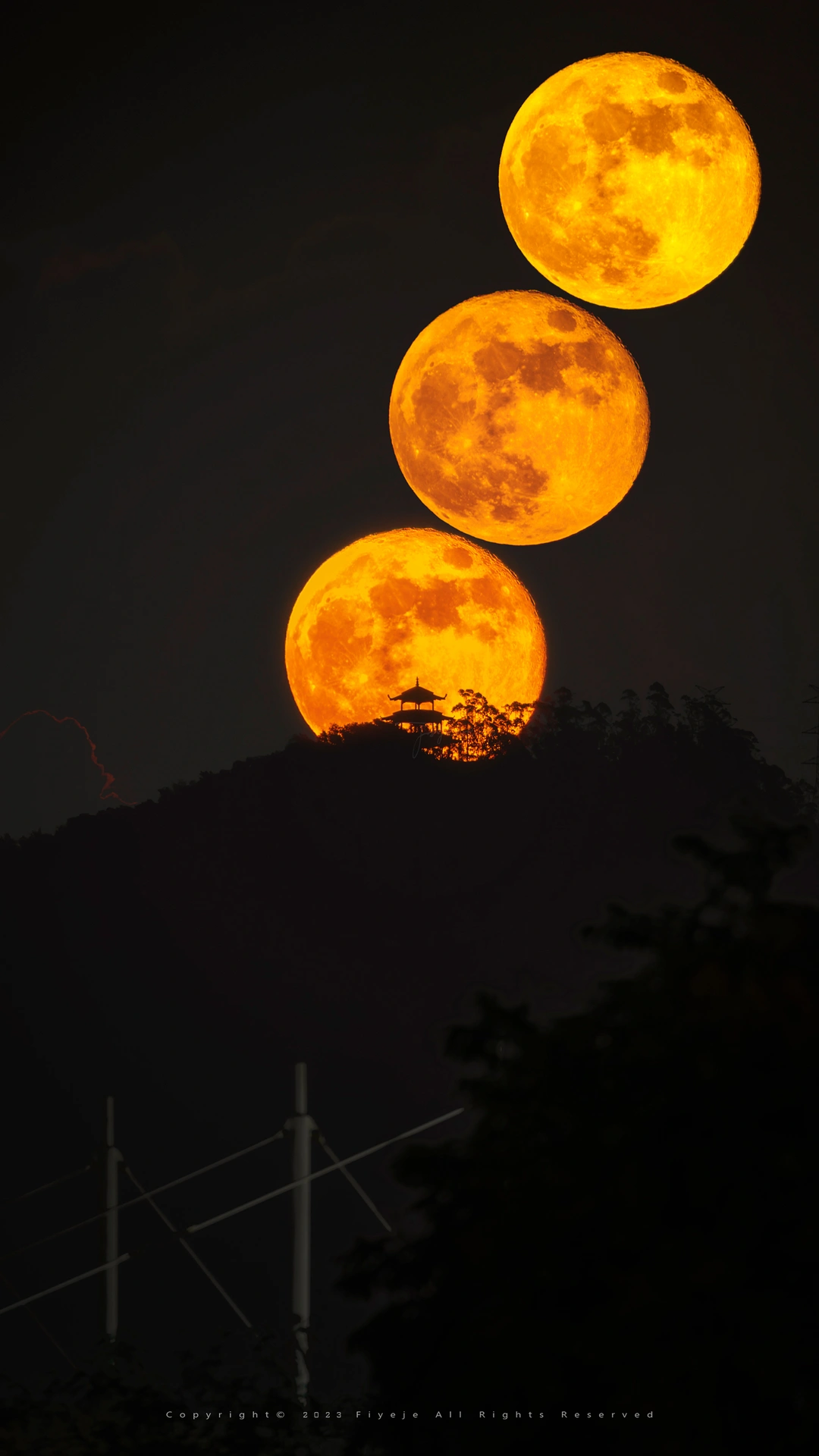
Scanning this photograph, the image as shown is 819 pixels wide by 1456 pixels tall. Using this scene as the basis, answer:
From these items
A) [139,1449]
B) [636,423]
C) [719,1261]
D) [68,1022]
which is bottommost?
[139,1449]

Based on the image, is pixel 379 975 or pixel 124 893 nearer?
pixel 379 975

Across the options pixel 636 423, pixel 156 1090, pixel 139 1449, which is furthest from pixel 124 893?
pixel 139 1449

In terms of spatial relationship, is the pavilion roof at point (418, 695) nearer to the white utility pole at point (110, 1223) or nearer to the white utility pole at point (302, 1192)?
the white utility pole at point (110, 1223)

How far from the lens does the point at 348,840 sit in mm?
27672

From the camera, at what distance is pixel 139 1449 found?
6.49 metres

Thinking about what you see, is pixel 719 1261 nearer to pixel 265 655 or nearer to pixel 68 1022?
pixel 68 1022

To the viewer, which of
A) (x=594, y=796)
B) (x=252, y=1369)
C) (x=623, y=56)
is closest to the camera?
(x=252, y=1369)

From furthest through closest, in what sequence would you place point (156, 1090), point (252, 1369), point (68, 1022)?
point (68, 1022) → point (156, 1090) → point (252, 1369)

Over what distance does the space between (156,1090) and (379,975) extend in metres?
4.25

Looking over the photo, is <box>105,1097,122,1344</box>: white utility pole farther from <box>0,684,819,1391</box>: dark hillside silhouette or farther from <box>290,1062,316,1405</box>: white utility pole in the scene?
<box>0,684,819,1391</box>: dark hillside silhouette

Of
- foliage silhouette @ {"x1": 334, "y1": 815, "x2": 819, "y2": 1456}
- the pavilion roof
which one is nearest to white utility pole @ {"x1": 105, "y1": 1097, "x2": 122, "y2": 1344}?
foliage silhouette @ {"x1": 334, "y1": 815, "x2": 819, "y2": 1456}

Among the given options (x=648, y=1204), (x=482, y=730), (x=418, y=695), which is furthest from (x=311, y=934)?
(x=648, y=1204)

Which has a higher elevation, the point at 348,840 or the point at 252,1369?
the point at 348,840

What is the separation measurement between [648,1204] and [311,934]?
22.1 meters
